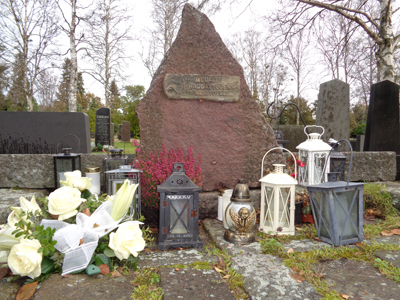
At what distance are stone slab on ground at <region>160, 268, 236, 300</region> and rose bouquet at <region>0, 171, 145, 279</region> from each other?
306 mm

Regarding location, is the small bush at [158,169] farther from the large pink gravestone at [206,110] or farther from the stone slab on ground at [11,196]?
the stone slab on ground at [11,196]

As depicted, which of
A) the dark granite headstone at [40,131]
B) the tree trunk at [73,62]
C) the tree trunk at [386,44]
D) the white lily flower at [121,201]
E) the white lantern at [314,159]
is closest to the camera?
the white lily flower at [121,201]

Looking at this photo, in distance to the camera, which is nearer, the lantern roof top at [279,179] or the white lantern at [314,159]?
the lantern roof top at [279,179]

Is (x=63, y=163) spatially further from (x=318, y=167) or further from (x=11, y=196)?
(x=318, y=167)

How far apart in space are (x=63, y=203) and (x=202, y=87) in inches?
84.7

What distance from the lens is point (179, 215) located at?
2615 millimetres

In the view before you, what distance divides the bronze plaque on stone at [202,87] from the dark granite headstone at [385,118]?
13.5 ft

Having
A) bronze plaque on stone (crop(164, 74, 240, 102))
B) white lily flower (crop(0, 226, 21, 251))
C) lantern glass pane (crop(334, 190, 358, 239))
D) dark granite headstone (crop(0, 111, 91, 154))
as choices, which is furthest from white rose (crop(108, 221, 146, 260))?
dark granite headstone (crop(0, 111, 91, 154))

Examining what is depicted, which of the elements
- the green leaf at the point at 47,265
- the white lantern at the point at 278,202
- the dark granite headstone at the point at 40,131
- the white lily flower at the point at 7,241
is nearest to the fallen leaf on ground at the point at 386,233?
the white lantern at the point at 278,202

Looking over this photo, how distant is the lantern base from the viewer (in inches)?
104

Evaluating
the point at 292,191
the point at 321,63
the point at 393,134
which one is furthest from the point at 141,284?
the point at 321,63

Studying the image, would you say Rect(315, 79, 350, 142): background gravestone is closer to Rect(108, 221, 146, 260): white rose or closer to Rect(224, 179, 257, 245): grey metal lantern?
Rect(224, 179, 257, 245): grey metal lantern

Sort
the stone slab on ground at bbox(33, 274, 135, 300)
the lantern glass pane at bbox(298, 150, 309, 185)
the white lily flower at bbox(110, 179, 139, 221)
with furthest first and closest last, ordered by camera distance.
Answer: the lantern glass pane at bbox(298, 150, 309, 185), the white lily flower at bbox(110, 179, 139, 221), the stone slab on ground at bbox(33, 274, 135, 300)

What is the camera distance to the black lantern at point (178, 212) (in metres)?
2.59
